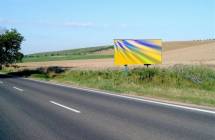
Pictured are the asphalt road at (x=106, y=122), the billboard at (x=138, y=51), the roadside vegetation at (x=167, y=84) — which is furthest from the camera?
the billboard at (x=138, y=51)

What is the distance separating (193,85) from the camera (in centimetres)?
2148

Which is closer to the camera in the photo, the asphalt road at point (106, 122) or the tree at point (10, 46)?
the asphalt road at point (106, 122)

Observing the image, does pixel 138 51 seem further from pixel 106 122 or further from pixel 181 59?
pixel 181 59

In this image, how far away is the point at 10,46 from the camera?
54.2 metres

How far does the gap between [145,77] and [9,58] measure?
33.2m

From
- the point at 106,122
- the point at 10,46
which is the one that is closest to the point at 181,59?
the point at 10,46

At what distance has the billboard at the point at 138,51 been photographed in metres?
28.5

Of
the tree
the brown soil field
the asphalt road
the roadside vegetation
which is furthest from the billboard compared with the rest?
the tree

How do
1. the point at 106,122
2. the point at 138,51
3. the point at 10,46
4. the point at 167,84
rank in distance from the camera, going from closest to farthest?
the point at 106,122 → the point at 167,84 → the point at 138,51 → the point at 10,46

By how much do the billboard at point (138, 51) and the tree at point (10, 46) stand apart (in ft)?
91.6

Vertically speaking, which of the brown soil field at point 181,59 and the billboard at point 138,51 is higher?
the billboard at point 138,51

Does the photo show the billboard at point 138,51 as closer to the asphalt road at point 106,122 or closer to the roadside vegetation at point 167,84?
the roadside vegetation at point 167,84

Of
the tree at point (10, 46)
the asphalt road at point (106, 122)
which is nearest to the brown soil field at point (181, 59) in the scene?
the tree at point (10, 46)

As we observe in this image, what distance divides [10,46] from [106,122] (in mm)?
45913
